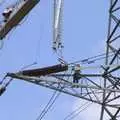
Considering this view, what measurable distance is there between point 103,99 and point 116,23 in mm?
4432

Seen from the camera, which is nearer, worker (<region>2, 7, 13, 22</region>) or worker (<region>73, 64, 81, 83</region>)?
worker (<region>2, 7, 13, 22</region>)

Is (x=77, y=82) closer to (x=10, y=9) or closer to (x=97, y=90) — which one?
(x=97, y=90)

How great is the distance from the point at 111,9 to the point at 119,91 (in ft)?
19.8

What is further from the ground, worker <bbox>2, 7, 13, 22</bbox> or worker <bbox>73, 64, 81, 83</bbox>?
worker <bbox>2, 7, 13, 22</bbox>

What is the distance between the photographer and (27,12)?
64.6 m

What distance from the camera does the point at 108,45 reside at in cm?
6806

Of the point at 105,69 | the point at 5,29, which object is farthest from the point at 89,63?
the point at 5,29

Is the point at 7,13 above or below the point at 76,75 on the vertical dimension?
above

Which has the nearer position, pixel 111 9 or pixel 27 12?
pixel 27 12

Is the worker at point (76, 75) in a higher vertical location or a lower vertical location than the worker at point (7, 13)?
lower

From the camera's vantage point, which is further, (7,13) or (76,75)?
(76,75)

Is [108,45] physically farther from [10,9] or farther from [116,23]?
[10,9]

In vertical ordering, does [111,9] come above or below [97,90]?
above

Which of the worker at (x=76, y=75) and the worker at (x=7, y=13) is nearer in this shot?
the worker at (x=7, y=13)
